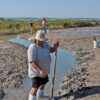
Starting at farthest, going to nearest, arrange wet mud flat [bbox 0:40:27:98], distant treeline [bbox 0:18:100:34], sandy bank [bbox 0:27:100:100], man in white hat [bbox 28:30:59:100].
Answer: distant treeline [bbox 0:18:100:34]
wet mud flat [bbox 0:40:27:98]
sandy bank [bbox 0:27:100:100]
man in white hat [bbox 28:30:59:100]

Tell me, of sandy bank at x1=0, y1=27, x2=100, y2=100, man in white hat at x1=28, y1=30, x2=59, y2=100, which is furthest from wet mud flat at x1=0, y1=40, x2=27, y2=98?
man in white hat at x1=28, y1=30, x2=59, y2=100

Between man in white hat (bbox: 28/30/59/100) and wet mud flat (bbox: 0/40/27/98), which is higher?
man in white hat (bbox: 28/30/59/100)

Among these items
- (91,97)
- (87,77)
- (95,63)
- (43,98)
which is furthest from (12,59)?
(91,97)

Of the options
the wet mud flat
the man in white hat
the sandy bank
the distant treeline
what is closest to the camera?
the man in white hat

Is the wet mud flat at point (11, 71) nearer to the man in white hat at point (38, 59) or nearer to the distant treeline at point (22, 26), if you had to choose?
the man in white hat at point (38, 59)

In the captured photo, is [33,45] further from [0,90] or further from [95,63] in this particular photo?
[95,63]

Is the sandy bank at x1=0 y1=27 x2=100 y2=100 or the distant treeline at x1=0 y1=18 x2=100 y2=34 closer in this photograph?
the sandy bank at x1=0 y1=27 x2=100 y2=100

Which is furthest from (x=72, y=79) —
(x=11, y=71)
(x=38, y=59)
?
(x=38, y=59)

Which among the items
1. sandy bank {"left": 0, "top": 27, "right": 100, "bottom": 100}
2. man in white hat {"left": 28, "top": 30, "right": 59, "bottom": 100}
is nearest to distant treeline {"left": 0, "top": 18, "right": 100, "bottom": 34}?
sandy bank {"left": 0, "top": 27, "right": 100, "bottom": 100}

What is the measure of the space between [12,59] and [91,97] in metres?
6.82

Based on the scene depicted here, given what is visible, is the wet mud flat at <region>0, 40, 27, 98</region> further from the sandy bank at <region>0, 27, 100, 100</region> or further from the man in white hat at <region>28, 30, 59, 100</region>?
the man in white hat at <region>28, 30, 59, 100</region>

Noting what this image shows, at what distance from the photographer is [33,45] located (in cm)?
499

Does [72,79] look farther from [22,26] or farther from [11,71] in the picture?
[22,26]

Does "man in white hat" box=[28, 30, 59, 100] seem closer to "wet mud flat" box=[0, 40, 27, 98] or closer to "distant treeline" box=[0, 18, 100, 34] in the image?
"wet mud flat" box=[0, 40, 27, 98]
